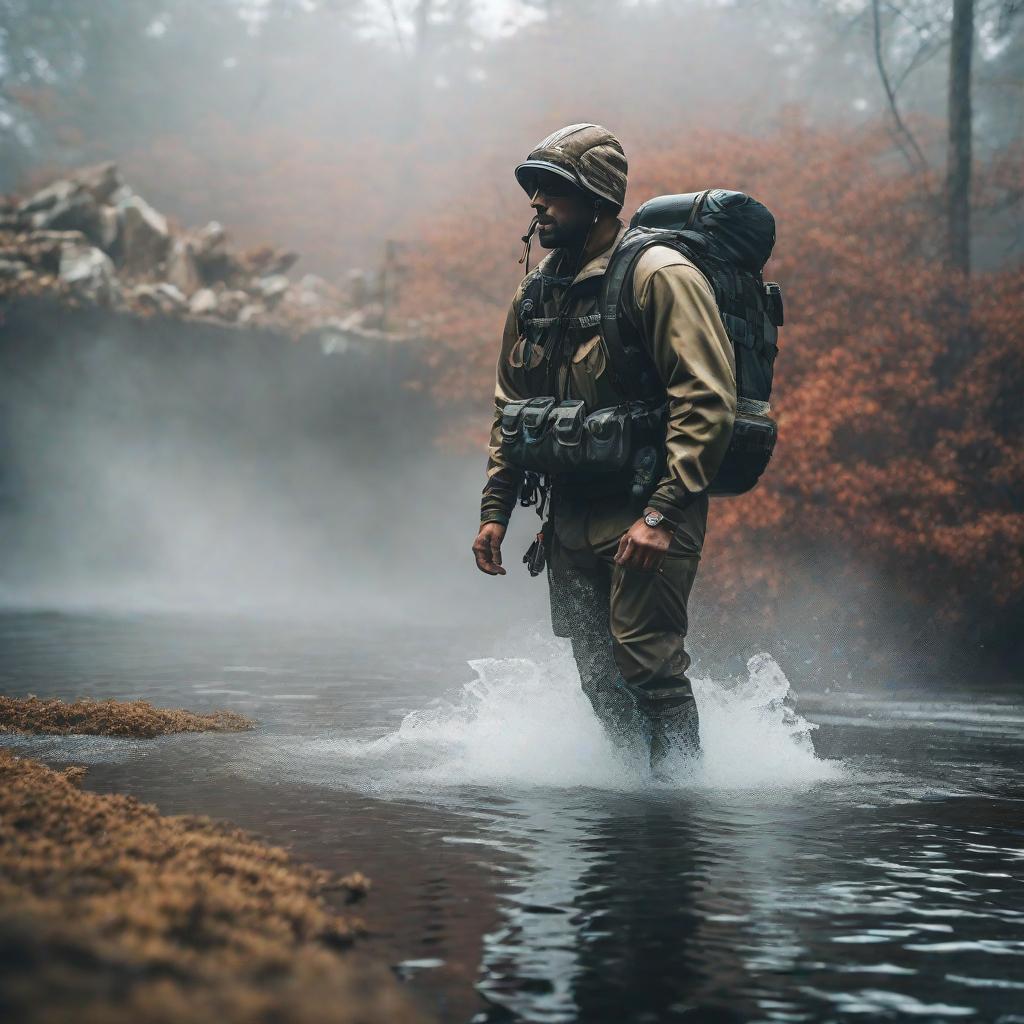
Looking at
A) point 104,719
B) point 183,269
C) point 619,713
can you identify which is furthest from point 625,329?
point 183,269

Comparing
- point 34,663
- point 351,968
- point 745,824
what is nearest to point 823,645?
point 34,663

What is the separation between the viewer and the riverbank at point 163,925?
1659 millimetres

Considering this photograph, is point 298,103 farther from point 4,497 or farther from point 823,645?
point 823,645

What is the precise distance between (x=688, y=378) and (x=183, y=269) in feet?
62.1

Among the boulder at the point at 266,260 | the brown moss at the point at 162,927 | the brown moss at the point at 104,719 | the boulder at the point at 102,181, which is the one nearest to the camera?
the brown moss at the point at 162,927

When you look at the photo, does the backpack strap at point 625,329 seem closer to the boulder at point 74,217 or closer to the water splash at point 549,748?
the water splash at point 549,748

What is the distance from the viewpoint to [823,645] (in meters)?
13.4

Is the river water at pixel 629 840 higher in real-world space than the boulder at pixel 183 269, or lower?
lower

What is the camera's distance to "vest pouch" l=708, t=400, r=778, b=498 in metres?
5.07

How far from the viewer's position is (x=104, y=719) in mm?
6312

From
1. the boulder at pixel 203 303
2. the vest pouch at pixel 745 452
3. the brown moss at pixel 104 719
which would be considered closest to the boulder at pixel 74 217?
the boulder at pixel 203 303

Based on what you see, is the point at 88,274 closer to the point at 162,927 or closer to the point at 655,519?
the point at 655,519

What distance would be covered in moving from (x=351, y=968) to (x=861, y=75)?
39.5 metres

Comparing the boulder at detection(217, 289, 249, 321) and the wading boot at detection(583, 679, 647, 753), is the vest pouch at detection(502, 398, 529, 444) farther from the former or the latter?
the boulder at detection(217, 289, 249, 321)
